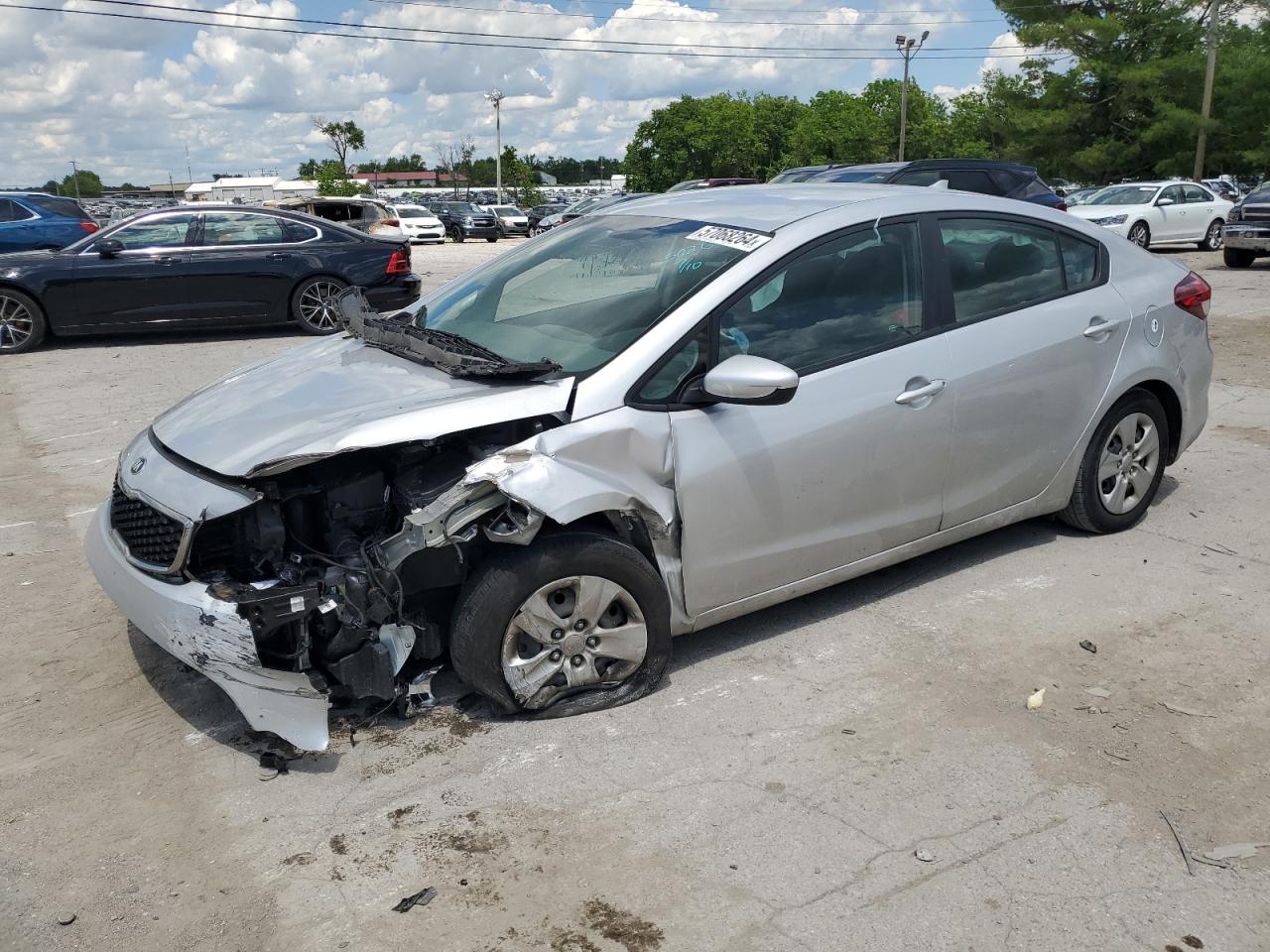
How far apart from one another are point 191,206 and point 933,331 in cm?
1049

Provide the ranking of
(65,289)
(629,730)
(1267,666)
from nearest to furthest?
(629,730), (1267,666), (65,289)

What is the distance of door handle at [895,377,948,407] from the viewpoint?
166 inches

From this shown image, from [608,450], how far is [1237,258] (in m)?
19.4

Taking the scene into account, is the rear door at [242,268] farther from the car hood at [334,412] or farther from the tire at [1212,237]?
the tire at [1212,237]

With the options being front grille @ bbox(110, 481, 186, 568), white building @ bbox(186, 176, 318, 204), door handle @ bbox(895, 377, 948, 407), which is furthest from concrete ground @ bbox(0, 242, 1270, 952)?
white building @ bbox(186, 176, 318, 204)

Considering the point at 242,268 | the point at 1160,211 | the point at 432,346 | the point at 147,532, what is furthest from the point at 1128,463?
the point at 1160,211

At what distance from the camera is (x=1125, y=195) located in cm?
2273

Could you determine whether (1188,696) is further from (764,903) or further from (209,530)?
(209,530)

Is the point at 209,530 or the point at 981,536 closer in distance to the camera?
the point at 209,530

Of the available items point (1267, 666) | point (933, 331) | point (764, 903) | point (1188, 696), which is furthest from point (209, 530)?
point (1267, 666)

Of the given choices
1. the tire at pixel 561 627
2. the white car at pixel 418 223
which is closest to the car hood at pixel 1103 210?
the tire at pixel 561 627

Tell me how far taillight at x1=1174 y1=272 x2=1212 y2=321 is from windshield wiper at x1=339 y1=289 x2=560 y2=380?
3.34 m

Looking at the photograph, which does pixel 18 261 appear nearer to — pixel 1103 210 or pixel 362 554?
pixel 362 554

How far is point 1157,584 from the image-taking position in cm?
481
